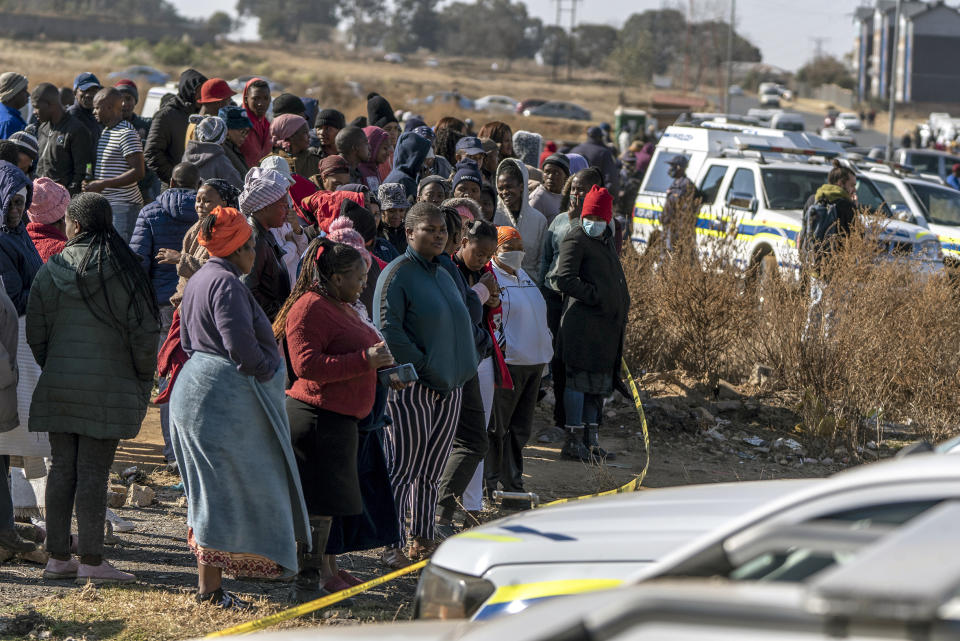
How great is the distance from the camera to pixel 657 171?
16438 mm

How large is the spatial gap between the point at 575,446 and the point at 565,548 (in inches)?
198

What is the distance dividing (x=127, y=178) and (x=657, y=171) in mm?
8844

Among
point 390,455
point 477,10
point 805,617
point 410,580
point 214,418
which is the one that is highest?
point 477,10

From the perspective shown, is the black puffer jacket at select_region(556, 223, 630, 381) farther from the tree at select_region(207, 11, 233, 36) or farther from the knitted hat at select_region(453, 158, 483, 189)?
the tree at select_region(207, 11, 233, 36)

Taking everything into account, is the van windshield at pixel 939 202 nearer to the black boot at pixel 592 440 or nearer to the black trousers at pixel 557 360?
the black trousers at pixel 557 360

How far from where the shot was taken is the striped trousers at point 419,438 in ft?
20.1

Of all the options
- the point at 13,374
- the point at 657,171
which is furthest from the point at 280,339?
the point at 657,171

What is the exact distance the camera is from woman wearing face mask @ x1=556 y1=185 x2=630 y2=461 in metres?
8.13

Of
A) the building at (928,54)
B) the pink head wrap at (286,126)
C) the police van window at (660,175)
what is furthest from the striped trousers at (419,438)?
the building at (928,54)

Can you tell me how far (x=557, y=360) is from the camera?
8.57 meters

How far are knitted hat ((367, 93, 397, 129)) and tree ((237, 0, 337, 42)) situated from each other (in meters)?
110

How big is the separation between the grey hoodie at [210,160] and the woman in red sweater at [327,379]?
2.85m

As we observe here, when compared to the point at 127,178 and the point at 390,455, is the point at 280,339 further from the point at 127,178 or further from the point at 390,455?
the point at 127,178

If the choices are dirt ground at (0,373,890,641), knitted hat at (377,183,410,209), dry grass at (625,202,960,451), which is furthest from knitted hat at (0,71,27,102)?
dry grass at (625,202,960,451)
